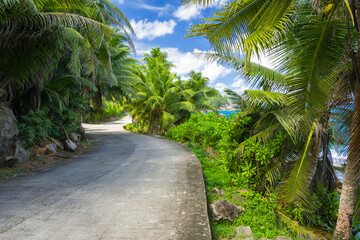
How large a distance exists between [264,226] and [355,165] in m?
1.56

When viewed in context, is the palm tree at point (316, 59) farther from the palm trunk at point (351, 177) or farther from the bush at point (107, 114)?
the bush at point (107, 114)

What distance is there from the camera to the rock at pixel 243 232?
10.2ft

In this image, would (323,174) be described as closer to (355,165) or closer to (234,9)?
(355,165)

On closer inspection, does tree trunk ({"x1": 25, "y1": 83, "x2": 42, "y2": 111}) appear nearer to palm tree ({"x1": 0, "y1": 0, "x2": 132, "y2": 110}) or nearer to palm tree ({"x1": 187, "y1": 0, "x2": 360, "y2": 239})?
palm tree ({"x1": 0, "y1": 0, "x2": 132, "y2": 110})

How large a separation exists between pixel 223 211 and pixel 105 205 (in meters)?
1.82

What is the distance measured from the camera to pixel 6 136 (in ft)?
19.4

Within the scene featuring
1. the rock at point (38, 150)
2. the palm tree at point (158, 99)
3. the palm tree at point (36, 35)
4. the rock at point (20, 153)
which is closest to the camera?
the palm tree at point (36, 35)

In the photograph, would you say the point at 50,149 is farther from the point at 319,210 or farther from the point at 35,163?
the point at 319,210

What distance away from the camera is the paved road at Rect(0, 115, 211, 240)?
8.93 feet

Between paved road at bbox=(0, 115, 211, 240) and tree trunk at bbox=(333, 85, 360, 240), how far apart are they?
201 cm

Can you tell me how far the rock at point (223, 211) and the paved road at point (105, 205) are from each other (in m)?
0.22

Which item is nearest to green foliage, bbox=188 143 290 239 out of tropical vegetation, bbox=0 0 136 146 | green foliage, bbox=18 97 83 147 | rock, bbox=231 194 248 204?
rock, bbox=231 194 248 204

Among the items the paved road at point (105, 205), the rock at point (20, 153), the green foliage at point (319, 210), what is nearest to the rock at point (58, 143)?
the rock at point (20, 153)

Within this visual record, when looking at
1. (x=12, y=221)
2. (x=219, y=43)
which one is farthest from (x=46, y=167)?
(x=219, y=43)
